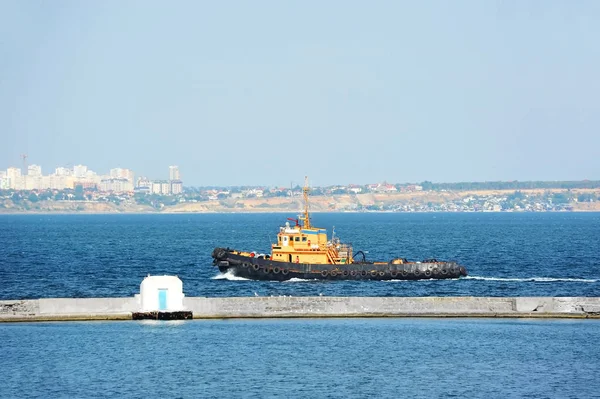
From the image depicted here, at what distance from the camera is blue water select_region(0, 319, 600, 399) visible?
33.8 metres

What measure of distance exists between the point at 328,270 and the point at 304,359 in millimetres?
41150

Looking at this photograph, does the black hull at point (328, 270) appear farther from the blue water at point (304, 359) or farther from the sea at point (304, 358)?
the blue water at point (304, 359)

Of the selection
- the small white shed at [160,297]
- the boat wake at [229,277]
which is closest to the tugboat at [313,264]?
the boat wake at [229,277]

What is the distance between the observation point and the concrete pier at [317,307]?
1873 inches

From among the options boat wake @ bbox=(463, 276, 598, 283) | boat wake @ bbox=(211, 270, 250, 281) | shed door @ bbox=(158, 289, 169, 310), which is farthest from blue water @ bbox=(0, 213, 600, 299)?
shed door @ bbox=(158, 289, 169, 310)

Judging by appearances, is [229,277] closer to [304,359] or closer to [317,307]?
[317,307]

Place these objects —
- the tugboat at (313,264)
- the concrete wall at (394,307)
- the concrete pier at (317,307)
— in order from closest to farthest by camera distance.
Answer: the concrete pier at (317,307)
the concrete wall at (394,307)
the tugboat at (313,264)

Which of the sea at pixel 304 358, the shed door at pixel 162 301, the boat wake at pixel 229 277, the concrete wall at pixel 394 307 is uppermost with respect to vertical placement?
the shed door at pixel 162 301

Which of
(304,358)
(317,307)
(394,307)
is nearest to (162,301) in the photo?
(317,307)

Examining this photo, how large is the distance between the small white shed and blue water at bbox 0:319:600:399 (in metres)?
0.90

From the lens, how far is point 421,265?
82.6 m

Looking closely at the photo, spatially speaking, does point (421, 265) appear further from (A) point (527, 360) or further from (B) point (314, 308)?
(A) point (527, 360)

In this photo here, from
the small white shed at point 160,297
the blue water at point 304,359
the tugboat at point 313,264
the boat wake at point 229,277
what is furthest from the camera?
the boat wake at point 229,277

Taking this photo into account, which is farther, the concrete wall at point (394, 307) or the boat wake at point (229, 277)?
the boat wake at point (229, 277)
